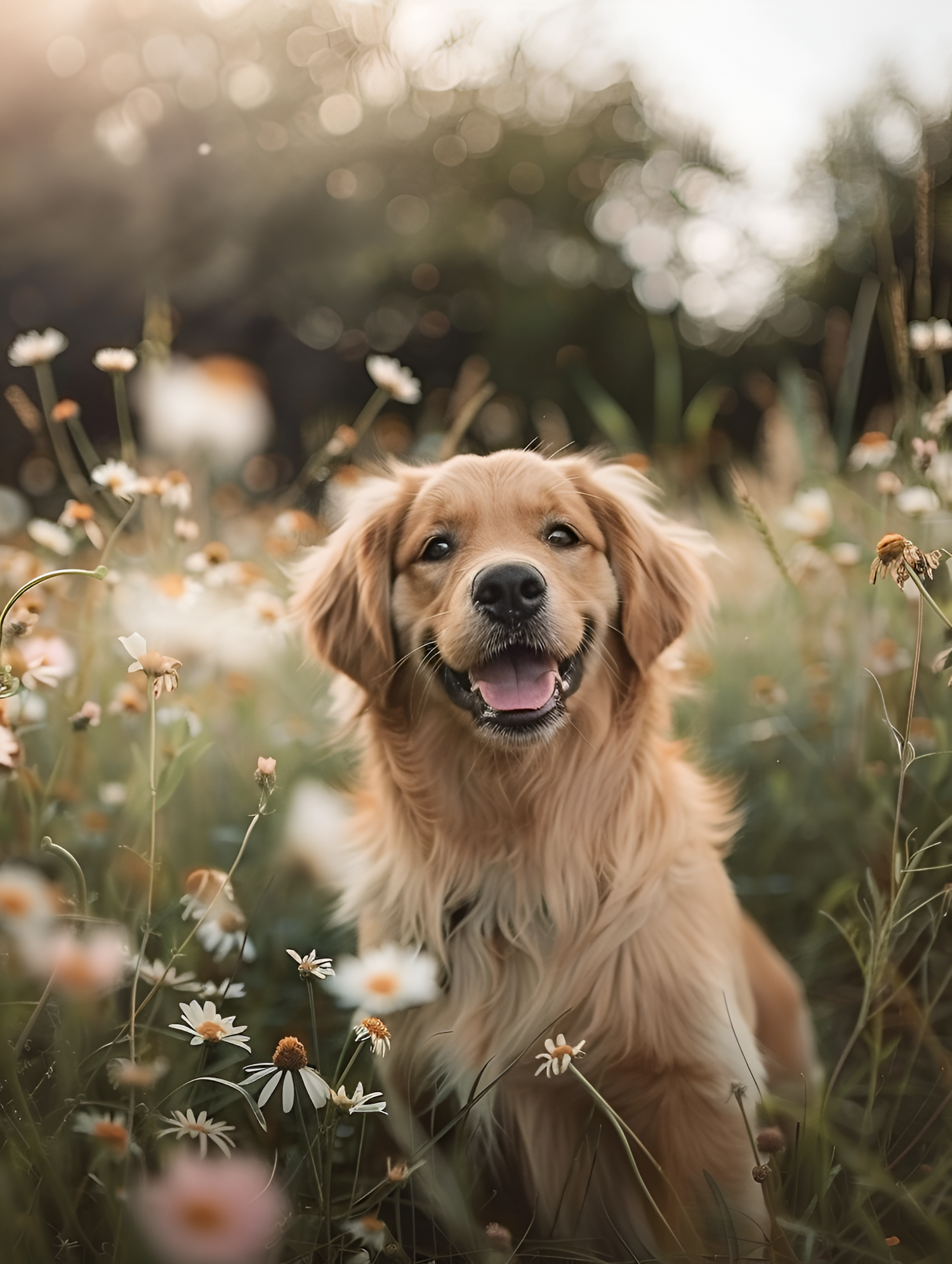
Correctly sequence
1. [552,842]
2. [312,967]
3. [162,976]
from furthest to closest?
[552,842], [162,976], [312,967]

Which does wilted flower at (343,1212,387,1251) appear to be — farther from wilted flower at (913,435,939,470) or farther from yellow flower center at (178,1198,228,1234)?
wilted flower at (913,435,939,470)

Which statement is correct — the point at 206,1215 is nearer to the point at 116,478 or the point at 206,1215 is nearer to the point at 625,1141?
the point at 625,1141

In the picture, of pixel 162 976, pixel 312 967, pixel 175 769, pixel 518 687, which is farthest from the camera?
pixel 518 687

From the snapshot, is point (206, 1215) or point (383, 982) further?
point (383, 982)

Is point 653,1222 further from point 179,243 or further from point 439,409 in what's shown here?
point 179,243

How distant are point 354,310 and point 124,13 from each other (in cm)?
393

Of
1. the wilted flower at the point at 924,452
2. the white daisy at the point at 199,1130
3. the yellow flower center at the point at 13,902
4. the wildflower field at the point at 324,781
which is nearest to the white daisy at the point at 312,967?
the wildflower field at the point at 324,781

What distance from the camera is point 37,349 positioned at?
2.10m

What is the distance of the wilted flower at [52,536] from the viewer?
2182mm

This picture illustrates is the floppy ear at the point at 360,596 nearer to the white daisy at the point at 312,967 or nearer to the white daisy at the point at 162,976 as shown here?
the white daisy at the point at 162,976

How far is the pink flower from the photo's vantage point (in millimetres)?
940

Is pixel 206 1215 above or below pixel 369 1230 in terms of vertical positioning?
above

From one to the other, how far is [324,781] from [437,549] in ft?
3.58

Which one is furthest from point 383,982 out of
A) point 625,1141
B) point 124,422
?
point 124,422
